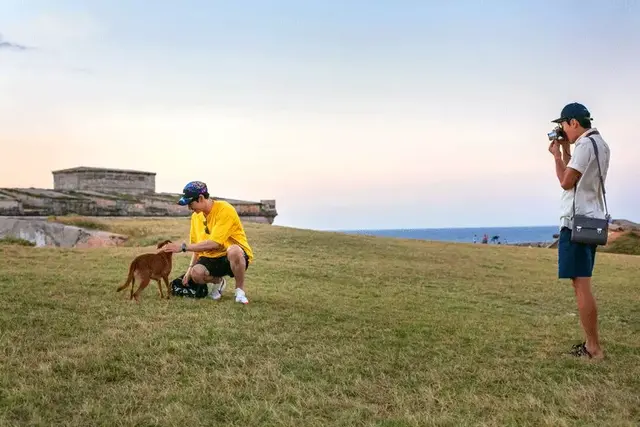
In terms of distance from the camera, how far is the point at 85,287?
22.6 feet

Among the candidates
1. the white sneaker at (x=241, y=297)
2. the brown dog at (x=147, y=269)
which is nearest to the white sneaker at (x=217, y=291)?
the white sneaker at (x=241, y=297)

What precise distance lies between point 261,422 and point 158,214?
16.4m

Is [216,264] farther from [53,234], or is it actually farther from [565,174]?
[53,234]

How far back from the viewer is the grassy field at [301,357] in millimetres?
3287

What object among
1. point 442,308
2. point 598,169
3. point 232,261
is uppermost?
point 598,169

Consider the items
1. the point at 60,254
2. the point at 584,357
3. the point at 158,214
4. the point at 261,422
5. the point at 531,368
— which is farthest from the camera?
the point at 158,214

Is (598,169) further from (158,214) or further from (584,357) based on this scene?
(158,214)

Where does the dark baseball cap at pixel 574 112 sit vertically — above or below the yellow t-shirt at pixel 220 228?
above

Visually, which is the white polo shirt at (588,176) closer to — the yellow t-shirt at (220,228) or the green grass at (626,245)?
the yellow t-shirt at (220,228)

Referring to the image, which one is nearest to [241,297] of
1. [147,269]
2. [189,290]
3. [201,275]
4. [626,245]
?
[201,275]

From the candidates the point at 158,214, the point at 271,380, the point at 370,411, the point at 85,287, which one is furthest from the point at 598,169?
the point at 158,214

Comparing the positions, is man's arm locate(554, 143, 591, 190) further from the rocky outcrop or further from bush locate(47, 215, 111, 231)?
bush locate(47, 215, 111, 231)

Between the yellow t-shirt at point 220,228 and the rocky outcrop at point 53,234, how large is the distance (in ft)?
26.8

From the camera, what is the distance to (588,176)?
15.2 ft
